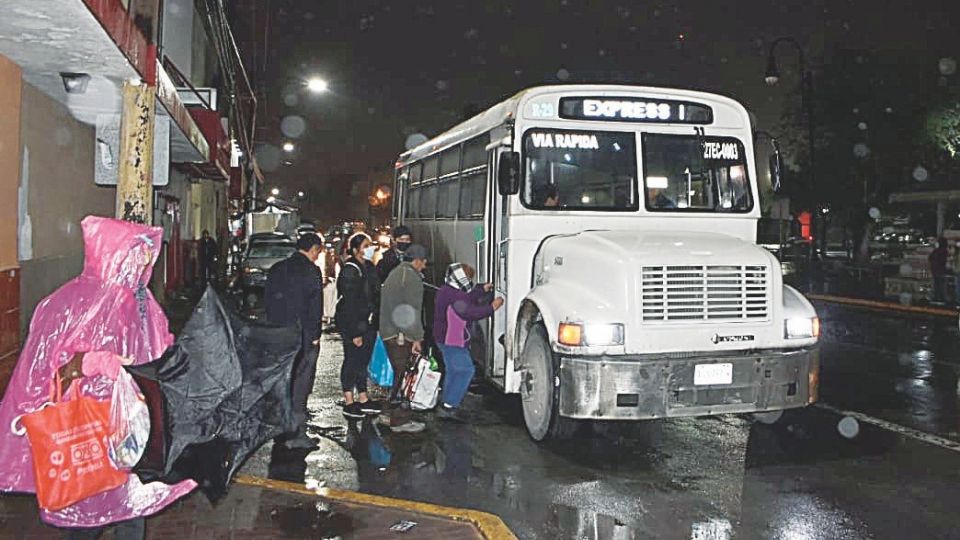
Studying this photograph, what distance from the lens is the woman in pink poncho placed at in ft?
13.6

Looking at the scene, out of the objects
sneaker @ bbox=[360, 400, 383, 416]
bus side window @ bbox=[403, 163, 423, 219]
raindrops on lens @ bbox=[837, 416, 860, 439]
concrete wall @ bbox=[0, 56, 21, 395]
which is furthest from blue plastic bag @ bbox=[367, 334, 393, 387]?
raindrops on lens @ bbox=[837, 416, 860, 439]

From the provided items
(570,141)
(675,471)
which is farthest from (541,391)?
(570,141)

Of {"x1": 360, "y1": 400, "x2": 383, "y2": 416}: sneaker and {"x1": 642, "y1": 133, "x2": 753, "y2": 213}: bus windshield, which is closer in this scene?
{"x1": 642, "y1": 133, "x2": 753, "y2": 213}: bus windshield

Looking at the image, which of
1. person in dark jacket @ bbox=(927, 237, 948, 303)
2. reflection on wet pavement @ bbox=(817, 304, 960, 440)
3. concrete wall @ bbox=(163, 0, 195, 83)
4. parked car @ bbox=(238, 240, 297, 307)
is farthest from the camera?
concrete wall @ bbox=(163, 0, 195, 83)

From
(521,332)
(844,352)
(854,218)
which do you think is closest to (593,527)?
(521,332)

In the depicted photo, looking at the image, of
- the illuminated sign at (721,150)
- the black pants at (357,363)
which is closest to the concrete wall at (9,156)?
the black pants at (357,363)

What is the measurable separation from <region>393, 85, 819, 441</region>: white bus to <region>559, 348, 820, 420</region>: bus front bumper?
11 mm

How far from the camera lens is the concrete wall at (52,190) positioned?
9.24m

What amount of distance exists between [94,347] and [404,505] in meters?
2.60

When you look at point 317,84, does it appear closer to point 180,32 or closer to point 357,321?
point 180,32

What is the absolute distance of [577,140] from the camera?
870cm

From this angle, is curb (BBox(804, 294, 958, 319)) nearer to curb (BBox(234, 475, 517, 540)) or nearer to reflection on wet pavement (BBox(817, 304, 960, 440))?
reflection on wet pavement (BBox(817, 304, 960, 440))

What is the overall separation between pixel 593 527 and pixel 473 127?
18.5 ft

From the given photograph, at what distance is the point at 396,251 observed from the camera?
1201 centimetres
